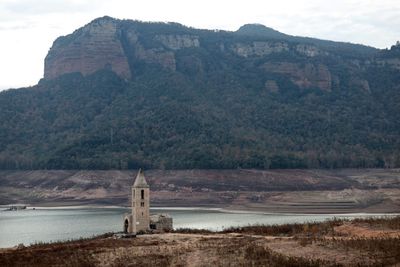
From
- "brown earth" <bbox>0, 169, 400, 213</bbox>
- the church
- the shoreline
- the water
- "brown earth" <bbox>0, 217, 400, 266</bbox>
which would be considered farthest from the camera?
"brown earth" <bbox>0, 169, 400, 213</bbox>

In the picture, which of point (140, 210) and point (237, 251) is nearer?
point (237, 251)

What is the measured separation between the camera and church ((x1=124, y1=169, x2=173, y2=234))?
179ft

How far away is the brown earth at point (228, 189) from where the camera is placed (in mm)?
116438

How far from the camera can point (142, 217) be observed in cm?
5462

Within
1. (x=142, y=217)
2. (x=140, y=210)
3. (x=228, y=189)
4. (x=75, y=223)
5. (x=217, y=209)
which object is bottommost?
(x=217, y=209)

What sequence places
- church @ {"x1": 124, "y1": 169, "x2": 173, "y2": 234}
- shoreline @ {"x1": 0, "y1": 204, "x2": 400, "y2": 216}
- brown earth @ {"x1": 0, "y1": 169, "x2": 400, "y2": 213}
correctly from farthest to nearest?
brown earth @ {"x1": 0, "y1": 169, "x2": 400, "y2": 213} → shoreline @ {"x1": 0, "y1": 204, "x2": 400, "y2": 216} → church @ {"x1": 124, "y1": 169, "x2": 173, "y2": 234}

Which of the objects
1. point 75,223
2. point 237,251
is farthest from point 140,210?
point 75,223

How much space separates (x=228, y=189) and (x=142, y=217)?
74262 millimetres

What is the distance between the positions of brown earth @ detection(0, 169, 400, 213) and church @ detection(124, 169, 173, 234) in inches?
2148

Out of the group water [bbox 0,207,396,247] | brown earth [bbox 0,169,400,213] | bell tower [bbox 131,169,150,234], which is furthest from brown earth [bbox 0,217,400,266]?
brown earth [bbox 0,169,400,213]

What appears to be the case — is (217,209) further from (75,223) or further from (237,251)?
(237,251)

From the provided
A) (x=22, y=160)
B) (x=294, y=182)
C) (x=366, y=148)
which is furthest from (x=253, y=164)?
(x=22, y=160)

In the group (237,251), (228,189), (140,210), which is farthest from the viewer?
(228,189)

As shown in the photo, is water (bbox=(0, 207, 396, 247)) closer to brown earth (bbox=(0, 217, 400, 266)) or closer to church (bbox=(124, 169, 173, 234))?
church (bbox=(124, 169, 173, 234))
